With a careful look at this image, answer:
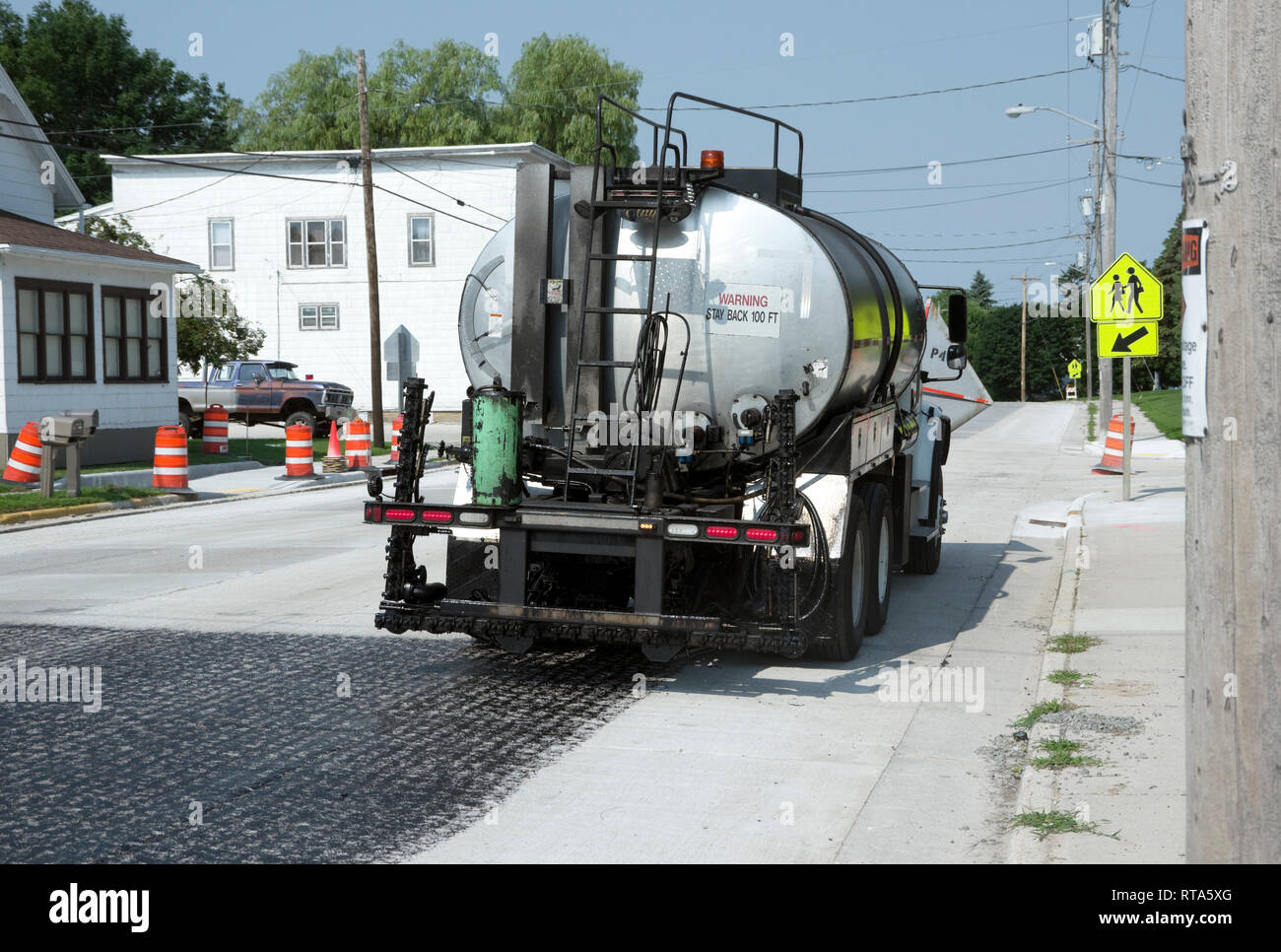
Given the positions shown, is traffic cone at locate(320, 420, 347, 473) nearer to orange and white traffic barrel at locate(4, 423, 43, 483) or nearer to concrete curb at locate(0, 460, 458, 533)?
concrete curb at locate(0, 460, 458, 533)

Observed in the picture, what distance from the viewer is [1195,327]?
3697 millimetres

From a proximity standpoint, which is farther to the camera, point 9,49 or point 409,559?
point 9,49

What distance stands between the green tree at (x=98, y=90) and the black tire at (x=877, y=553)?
6137cm

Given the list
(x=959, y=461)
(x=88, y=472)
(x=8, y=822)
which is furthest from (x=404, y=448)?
(x=959, y=461)

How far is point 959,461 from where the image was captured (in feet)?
97.5

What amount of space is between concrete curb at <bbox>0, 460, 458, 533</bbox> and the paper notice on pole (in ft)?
42.2

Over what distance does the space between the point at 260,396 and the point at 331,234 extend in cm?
1116

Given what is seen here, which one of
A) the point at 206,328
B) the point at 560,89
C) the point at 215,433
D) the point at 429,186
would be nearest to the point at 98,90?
the point at 560,89

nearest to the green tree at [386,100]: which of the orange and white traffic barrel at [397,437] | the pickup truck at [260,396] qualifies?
the pickup truck at [260,396]

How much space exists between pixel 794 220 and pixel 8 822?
5318mm

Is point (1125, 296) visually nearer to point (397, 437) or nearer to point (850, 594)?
point (850, 594)
